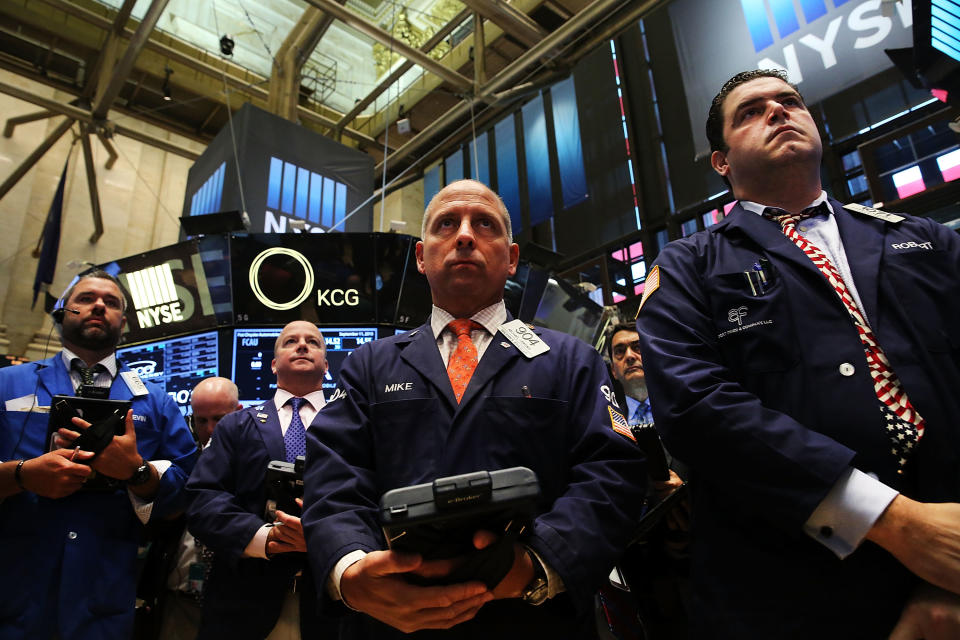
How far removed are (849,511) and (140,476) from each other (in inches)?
103

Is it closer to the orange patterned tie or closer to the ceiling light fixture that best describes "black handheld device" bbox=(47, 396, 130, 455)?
the orange patterned tie

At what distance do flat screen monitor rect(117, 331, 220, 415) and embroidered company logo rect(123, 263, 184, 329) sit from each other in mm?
269

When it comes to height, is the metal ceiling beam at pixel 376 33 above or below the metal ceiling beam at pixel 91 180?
above

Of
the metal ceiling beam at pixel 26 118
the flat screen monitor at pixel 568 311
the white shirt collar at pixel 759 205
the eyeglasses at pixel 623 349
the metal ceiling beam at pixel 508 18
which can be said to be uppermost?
the metal ceiling beam at pixel 508 18

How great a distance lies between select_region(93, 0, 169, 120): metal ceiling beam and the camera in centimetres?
884

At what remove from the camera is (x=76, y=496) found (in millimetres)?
2578

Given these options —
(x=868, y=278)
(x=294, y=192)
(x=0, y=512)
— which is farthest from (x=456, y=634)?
(x=294, y=192)

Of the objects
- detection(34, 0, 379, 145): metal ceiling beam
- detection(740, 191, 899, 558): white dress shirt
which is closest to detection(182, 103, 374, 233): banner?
detection(34, 0, 379, 145): metal ceiling beam

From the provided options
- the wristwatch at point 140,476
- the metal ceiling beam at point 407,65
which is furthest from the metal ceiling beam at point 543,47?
the wristwatch at point 140,476

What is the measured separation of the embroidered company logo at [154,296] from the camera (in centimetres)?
682

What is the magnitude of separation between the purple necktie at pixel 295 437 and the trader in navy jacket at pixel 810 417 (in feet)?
6.11

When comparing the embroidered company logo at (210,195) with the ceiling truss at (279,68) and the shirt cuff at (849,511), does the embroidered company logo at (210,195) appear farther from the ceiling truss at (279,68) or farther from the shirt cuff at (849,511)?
the shirt cuff at (849,511)

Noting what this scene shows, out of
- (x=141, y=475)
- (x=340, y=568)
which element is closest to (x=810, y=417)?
(x=340, y=568)

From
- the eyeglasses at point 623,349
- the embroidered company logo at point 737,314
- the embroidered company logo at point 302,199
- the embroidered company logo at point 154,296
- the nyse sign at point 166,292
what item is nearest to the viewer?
the embroidered company logo at point 737,314
